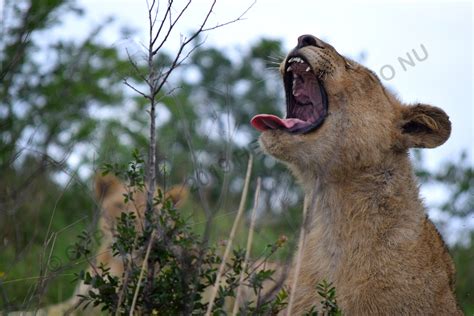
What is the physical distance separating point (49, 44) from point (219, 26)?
4.82 meters

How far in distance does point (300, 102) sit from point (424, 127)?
0.65m

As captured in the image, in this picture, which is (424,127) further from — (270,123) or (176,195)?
(176,195)

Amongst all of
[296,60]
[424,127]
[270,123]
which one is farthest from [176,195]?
[424,127]

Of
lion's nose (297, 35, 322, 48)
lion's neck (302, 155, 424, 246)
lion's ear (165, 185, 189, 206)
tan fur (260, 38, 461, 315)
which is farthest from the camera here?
lion's nose (297, 35, 322, 48)

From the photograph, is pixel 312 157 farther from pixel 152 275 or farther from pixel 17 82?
pixel 17 82

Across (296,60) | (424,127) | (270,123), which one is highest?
(296,60)

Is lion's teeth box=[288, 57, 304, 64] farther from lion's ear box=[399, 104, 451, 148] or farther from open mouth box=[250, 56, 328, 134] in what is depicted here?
lion's ear box=[399, 104, 451, 148]

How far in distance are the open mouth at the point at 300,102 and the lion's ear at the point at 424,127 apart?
1.42ft

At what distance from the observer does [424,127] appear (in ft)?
16.0

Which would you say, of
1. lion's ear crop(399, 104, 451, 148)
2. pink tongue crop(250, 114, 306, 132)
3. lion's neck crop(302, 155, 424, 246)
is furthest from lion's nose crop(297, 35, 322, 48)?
lion's neck crop(302, 155, 424, 246)

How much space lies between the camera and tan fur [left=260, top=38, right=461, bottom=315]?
4527 millimetres

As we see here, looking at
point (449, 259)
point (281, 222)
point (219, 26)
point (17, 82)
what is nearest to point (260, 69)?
point (281, 222)

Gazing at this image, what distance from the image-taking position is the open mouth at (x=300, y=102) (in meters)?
4.79

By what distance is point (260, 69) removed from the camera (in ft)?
34.0
